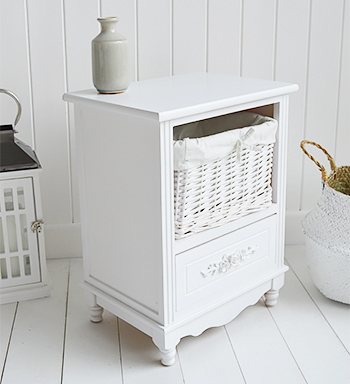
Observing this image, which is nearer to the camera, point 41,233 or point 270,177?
point 270,177

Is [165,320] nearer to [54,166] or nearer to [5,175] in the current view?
[5,175]

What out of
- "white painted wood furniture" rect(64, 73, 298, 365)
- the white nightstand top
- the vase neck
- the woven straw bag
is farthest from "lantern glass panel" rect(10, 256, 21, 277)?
the woven straw bag

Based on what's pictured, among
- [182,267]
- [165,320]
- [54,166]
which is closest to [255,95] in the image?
[182,267]

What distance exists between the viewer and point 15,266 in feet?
5.65

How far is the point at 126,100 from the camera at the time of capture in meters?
1.32

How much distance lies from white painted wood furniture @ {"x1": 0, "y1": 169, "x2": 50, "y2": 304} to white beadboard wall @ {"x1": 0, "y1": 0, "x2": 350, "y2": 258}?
0.98 feet

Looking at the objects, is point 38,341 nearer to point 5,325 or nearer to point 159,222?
point 5,325

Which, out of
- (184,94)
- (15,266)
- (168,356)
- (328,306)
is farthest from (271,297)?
(15,266)

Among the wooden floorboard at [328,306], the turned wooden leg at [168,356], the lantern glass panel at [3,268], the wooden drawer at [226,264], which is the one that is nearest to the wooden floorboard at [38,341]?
the lantern glass panel at [3,268]

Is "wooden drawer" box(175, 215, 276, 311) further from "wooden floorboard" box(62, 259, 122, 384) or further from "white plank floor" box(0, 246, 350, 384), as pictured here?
"wooden floorboard" box(62, 259, 122, 384)

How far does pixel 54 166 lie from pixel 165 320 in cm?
83

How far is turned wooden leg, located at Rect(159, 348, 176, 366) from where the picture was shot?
4.60ft

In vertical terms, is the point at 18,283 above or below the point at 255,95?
below

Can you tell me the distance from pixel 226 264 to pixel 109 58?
61 centimetres
